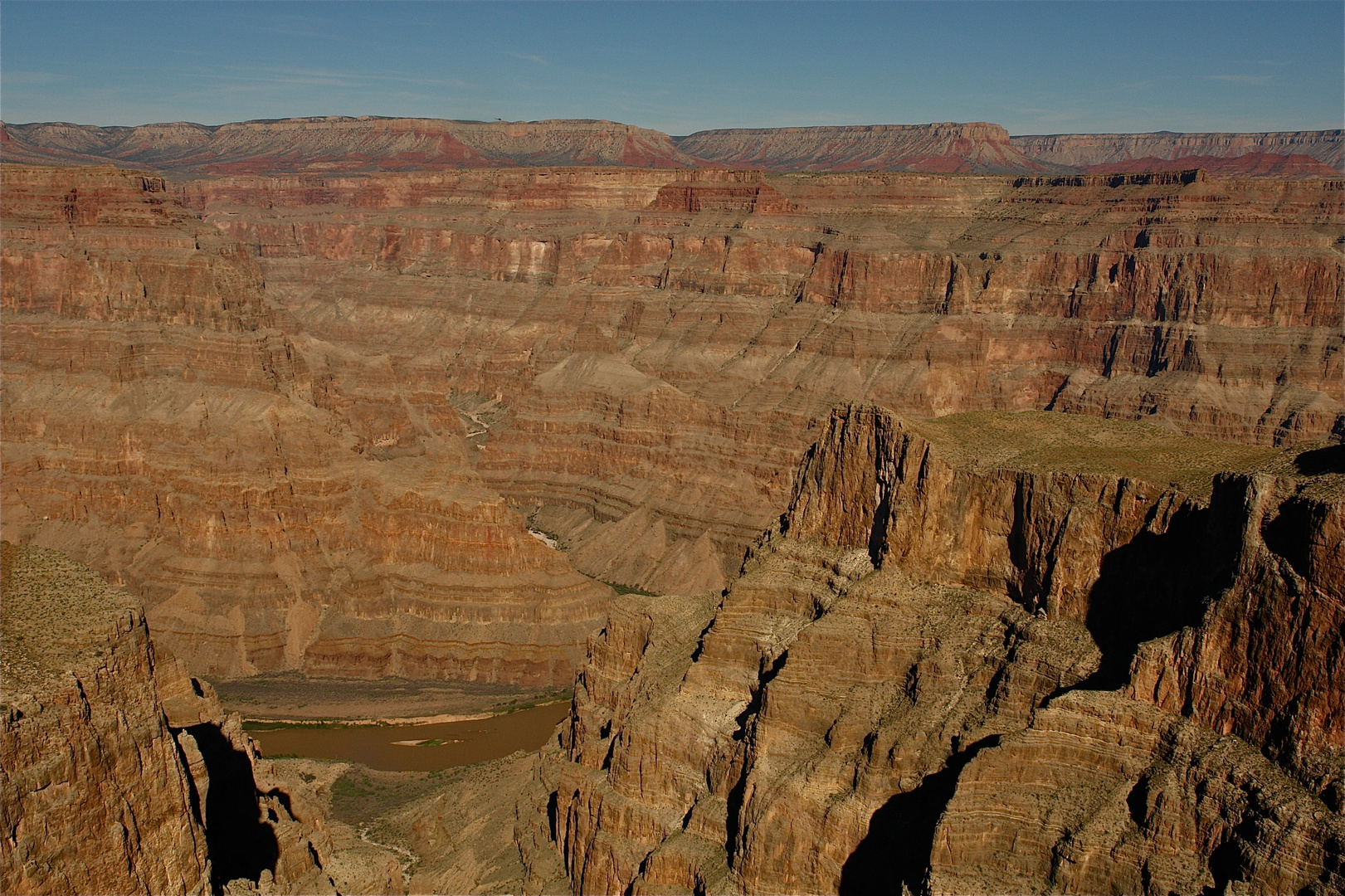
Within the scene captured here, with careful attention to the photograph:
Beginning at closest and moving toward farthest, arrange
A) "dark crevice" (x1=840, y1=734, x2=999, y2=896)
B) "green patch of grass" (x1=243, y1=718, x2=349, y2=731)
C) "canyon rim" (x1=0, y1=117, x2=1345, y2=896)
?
"canyon rim" (x1=0, y1=117, x2=1345, y2=896)
"dark crevice" (x1=840, y1=734, x2=999, y2=896)
"green patch of grass" (x1=243, y1=718, x2=349, y2=731)

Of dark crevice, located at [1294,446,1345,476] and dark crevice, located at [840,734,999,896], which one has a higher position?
dark crevice, located at [1294,446,1345,476]

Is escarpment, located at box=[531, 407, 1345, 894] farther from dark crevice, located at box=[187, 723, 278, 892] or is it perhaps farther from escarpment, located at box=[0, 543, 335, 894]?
escarpment, located at box=[0, 543, 335, 894]

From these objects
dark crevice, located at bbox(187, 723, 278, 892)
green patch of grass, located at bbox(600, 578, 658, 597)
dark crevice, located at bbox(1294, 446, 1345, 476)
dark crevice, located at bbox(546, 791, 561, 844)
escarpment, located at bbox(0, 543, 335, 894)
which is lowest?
green patch of grass, located at bbox(600, 578, 658, 597)

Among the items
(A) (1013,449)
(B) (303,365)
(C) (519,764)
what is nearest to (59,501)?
(B) (303,365)

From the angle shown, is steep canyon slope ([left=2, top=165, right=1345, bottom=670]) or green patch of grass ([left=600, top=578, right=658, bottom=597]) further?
green patch of grass ([left=600, top=578, right=658, bottom=597])

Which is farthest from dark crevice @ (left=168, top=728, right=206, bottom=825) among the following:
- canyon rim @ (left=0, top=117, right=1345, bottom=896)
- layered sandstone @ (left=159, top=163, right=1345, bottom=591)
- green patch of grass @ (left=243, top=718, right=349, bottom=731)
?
layered sandstone @ (left=159, top=163, right=1345, bottom=591)

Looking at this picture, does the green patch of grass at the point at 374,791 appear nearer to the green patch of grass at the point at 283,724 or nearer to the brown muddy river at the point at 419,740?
the brown muddy river at the point at 419,740

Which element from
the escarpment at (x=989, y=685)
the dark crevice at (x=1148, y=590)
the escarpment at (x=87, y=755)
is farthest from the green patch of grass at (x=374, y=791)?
the dark crevice at (x=1148, y=590)
